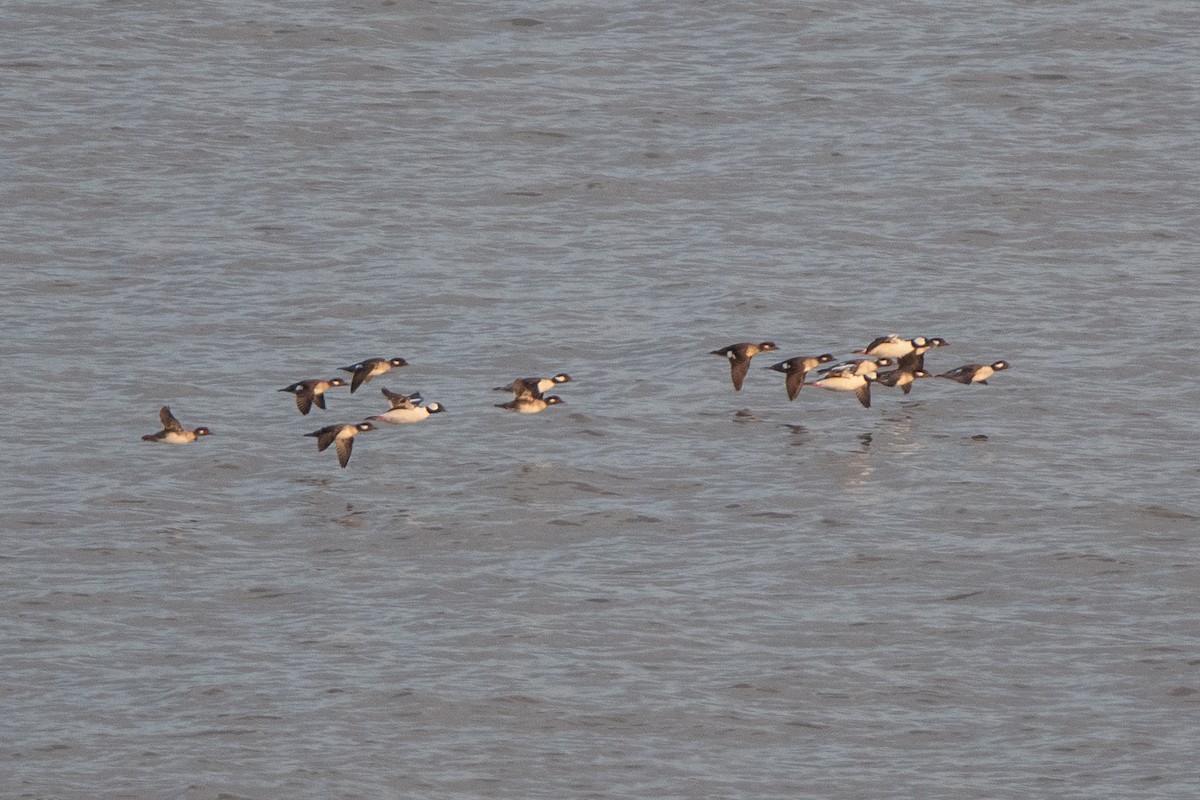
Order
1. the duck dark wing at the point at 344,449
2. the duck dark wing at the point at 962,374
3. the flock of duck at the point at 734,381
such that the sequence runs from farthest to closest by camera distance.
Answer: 1. the duck dark wing at the point at 962,374
2. the flock of duck at the point at 734,381
3. the duck dark wing at the point at 344,449

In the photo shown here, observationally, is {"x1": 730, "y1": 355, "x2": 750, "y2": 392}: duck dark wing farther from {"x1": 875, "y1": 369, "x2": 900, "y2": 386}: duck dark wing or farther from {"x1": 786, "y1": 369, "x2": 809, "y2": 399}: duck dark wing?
{"x1": 875, "y1": 369, "x2": 900, "y2": 386}: duck dark wing

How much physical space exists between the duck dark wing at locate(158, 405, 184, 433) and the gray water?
0.79 metres

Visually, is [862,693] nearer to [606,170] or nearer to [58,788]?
[58,788]

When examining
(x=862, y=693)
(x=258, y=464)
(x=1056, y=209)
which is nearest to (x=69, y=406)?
(x=258, y=464)

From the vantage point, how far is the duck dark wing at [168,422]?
39.6 meters

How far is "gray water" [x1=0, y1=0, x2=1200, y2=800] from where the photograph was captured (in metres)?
32.1

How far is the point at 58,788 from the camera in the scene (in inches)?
1194

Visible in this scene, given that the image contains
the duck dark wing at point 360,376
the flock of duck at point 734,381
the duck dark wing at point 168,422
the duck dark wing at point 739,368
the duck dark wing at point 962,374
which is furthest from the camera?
the duck dark wing at point 962,374

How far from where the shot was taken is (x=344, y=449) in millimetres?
40219

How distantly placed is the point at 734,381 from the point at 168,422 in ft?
31.0

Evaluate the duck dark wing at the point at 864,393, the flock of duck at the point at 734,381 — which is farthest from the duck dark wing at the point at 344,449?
the duck dark wing at the point at 864,393

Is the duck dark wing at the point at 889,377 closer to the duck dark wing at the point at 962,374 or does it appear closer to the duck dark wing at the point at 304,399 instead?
the duck dark wing at the point at 962,374

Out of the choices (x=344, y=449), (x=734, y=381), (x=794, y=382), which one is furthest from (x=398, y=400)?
(x=794, y=382)

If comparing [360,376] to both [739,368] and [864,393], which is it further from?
[864,393]
